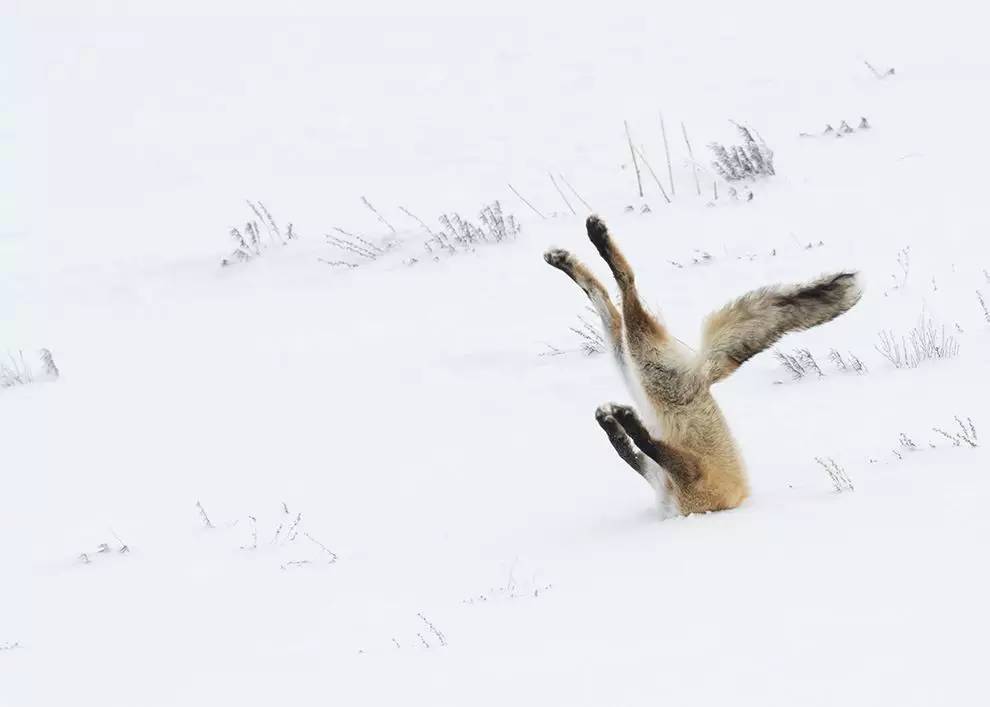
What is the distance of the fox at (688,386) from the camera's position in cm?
476

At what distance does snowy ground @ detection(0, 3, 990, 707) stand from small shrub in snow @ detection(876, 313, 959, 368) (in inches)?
2.5

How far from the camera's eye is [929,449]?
477cm

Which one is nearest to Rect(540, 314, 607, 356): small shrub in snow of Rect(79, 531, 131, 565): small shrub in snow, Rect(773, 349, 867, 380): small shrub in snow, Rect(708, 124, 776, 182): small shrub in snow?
Rect(773, 349, 867, 380): small shrub in snow

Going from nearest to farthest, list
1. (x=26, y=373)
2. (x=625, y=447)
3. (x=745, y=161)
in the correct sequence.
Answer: (x=625, y=447), (x=26, y=373), (x=745, y=161)

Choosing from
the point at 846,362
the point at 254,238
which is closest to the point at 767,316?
the point at 846,362

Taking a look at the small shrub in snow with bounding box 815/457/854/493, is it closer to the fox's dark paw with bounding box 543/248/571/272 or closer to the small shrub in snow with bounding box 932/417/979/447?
the small shrub in snow with bounding box 932/417/979/447

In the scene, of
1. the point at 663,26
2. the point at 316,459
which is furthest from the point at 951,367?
the point at 663,26

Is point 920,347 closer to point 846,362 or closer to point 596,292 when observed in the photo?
point 846,362

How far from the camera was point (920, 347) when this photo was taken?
6.08 m

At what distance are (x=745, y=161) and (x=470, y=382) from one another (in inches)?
126

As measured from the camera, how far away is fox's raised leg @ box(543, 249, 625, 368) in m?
5.30

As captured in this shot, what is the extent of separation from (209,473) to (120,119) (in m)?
8.45

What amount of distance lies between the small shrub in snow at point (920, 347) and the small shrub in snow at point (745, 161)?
299 cm

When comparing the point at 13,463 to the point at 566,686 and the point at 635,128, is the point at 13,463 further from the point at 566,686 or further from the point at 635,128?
the point at 635,128
